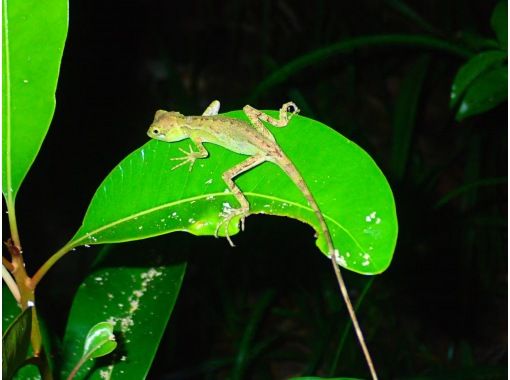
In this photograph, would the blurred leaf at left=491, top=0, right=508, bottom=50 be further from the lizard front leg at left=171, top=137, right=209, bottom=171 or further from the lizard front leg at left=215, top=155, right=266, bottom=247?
the lizard front leg at left=215, top=155, right=266, bottom=247

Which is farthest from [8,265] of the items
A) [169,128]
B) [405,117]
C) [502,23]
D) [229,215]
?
[405,117]

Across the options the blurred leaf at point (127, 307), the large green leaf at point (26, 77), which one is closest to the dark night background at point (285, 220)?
the blurred leaf at point (127, 307)

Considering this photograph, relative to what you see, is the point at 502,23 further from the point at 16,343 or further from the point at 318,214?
the point at 16,343

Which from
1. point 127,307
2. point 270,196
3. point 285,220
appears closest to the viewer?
point 270,196

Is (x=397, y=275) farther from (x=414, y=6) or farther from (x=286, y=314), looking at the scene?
(x=414, y=6)

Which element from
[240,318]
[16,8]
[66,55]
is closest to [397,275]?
[240,318]

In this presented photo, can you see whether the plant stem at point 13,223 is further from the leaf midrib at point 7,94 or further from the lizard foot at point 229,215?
the lizard foot at point 229,215
